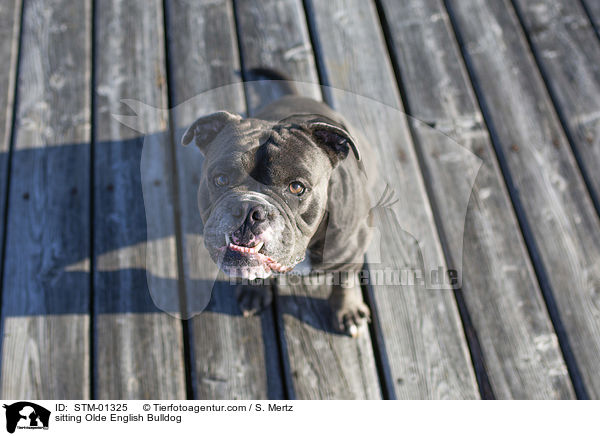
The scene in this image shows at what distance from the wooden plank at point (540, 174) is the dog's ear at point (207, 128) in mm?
1875

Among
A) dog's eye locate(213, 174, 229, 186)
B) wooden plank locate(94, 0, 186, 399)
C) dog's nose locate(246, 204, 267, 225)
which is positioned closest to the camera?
dog's nose locate(246, 204, 267, 225)

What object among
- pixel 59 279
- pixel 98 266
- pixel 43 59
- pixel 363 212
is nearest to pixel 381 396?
pixel 363 212

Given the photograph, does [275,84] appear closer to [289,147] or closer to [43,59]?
[289,147]

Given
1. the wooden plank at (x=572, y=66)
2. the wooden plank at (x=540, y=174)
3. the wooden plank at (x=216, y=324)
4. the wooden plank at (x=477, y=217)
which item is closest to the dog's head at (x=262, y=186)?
the wooden plank at (x=216, y=324)

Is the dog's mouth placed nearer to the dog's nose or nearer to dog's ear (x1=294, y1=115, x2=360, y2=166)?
the dog's nose

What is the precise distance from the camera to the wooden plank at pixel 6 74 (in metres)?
2.63

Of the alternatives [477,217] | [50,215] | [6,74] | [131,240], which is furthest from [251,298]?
[6,74]

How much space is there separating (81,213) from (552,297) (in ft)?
8.86

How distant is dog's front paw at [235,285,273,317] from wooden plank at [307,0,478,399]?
60 cm

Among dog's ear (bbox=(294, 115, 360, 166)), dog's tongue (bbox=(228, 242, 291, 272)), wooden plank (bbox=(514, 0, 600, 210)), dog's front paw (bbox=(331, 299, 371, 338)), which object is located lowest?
dog's tongue (bbox=(228, 242, 291, 272))

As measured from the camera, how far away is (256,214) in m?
1.40

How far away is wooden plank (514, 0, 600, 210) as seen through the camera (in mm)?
2787

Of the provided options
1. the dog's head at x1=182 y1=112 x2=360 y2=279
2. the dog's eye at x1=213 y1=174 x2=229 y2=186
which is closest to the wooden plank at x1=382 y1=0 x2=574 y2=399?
the dog's head at x1=182 y1=112 x2=360 y2=279
